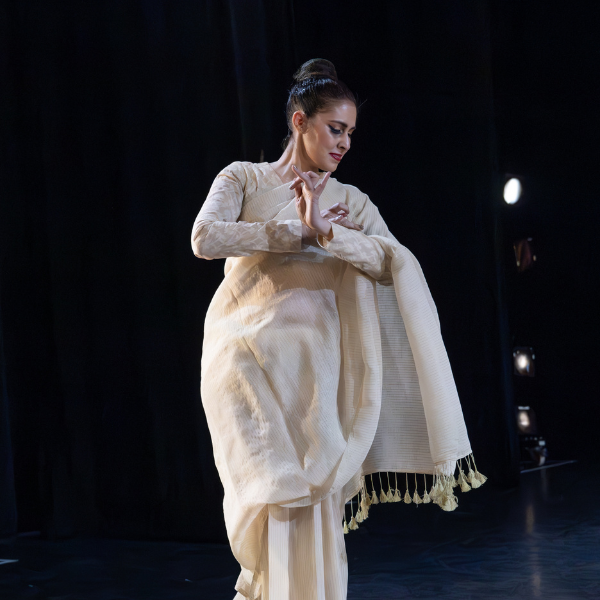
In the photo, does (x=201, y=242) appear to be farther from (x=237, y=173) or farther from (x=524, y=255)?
(x=524, y=255)

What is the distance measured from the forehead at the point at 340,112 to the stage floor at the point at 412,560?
147 centimetres

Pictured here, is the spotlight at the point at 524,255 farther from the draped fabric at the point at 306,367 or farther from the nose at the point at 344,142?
the nose at the point at 344,142

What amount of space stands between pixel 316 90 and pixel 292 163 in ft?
0.65

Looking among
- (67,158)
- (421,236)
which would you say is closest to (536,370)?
(421,236)

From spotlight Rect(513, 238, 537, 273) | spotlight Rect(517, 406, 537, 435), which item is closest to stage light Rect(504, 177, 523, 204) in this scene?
spotlight Rect(513, 238, 537, 273)

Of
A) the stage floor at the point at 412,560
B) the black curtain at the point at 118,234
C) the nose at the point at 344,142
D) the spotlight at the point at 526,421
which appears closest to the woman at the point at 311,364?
the nose at the point at 344,142

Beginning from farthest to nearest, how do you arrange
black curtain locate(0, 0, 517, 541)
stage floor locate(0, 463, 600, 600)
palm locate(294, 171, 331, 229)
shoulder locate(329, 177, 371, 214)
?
black curtain locate(0, 0, 517, 541)
stage floor locate(0, 463, 600, 600)
shoulder locate(329, 177, 371, 214)
palm locate(294, 171, 331, 229)

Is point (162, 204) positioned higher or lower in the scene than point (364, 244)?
higher

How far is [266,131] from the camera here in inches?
133

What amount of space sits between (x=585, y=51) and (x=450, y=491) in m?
3.89

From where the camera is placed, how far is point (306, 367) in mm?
1872

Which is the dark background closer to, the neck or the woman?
the neck

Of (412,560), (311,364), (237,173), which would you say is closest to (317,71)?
(237,173)

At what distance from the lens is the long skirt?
5.89ft
